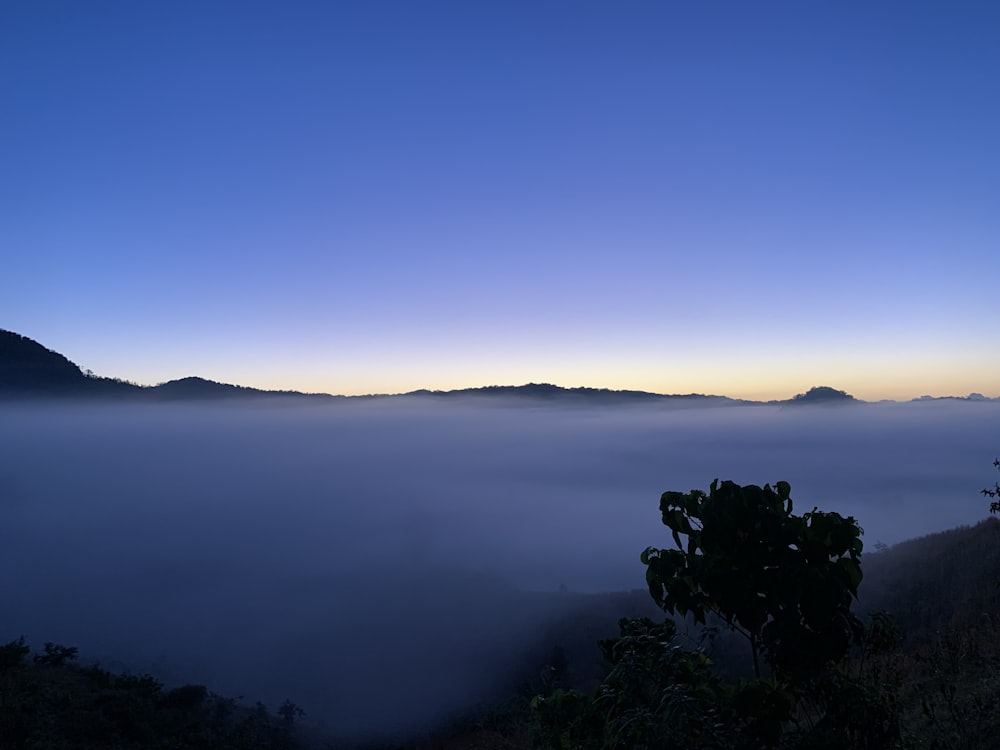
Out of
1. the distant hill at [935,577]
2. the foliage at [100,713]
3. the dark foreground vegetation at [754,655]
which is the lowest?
the foliage at [100,713]

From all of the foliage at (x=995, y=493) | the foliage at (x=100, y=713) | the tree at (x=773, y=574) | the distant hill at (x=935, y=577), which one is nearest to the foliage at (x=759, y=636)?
the tree at (x=773, y=574)

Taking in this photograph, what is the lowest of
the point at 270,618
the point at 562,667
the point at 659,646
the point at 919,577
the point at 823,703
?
the point at 270,618

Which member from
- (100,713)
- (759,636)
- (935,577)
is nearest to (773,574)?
(759,636)

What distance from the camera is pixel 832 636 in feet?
13.4

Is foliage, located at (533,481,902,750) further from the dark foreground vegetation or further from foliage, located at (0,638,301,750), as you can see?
foliage, located at (0,638,301,750)

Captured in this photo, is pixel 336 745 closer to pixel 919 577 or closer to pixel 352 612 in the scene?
pixel 919 577

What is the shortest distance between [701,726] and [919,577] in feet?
133

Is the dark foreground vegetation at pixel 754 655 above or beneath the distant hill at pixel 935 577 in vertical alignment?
above

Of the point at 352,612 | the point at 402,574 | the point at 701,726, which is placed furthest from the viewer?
the point at 402,574

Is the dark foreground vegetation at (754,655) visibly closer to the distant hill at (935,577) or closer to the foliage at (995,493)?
the foliage at (995,493)

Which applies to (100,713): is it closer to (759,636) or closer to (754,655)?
(754,655)

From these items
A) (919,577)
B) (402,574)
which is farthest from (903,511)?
(919,577)

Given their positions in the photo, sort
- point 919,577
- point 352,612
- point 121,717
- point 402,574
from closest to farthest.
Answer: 1. point 121,717
2. point 919,577
3. point 352,612
4. point 402,574

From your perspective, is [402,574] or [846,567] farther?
[402,574]
